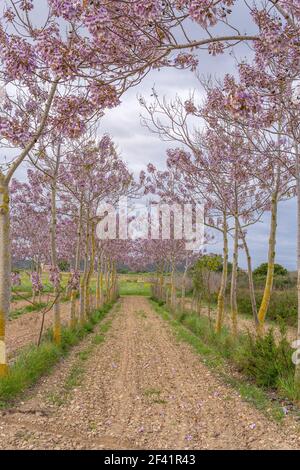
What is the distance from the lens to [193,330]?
1733 centimetres

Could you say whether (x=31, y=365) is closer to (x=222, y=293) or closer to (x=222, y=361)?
(x=222, y=361)

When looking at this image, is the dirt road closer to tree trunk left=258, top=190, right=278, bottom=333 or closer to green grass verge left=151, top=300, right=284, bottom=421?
green grass verge left=151, top=300, right=284, bottom=421

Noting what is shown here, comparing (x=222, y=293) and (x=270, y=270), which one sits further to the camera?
(x=222, y=293)

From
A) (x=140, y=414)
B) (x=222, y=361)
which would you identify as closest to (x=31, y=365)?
(x=140, y=414)

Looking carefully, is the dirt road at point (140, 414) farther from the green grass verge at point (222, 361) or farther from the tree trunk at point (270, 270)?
the tree trunk at point (270, 270)

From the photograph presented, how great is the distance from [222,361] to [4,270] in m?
5.63

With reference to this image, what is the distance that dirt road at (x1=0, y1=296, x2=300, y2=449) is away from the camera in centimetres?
559

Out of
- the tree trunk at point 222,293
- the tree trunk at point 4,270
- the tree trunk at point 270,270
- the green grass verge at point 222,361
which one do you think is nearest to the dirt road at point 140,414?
the green grass verge at point 222,361

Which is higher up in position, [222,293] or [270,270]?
[270,270]

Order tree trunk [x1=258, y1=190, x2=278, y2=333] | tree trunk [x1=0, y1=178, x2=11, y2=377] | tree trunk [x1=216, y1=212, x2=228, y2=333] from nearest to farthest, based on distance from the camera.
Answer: tree trunk [x1=0, y1=178, x2=11, y2=377] < tree trunk [x1=258, y1=190, x2=278, y2=333] < tree trunk [x1=216, y1=212, x2=228, y2=333]

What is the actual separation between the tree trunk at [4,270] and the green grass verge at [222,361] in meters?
4.10

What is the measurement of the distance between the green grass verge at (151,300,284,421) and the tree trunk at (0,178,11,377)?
4.10 meters

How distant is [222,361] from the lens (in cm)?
1091

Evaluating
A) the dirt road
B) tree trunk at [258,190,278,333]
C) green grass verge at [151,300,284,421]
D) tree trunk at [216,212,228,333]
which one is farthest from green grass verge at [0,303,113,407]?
tree trunk at [258,190,278,333]
